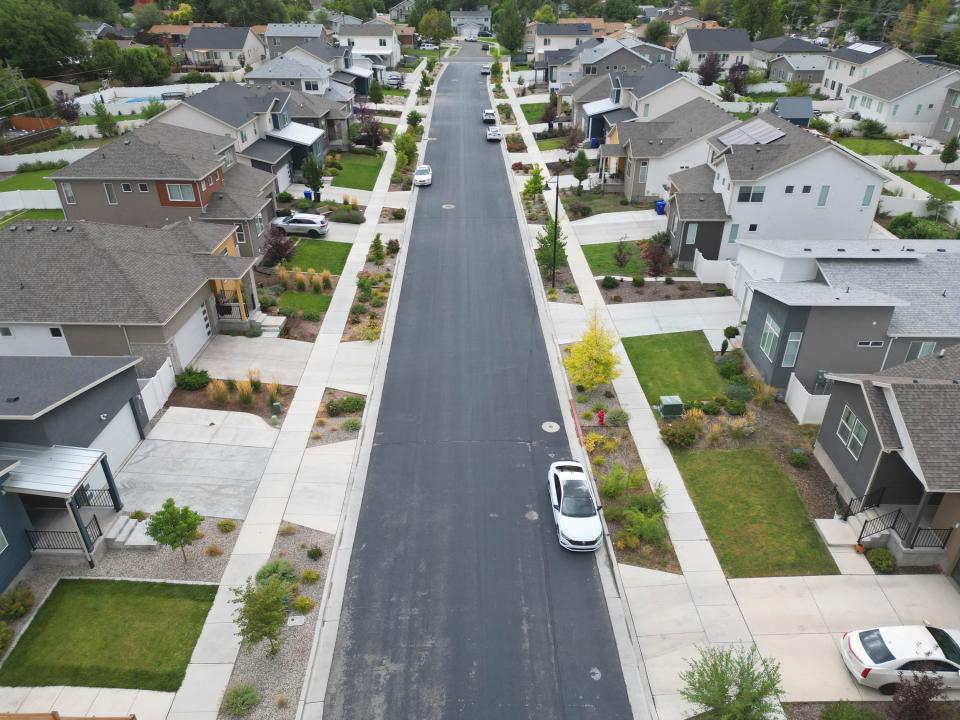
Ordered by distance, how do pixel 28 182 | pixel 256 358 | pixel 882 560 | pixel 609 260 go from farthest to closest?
pixel 28 182 → pixel 609 260 → pixel 256 358 → pixel 882 560

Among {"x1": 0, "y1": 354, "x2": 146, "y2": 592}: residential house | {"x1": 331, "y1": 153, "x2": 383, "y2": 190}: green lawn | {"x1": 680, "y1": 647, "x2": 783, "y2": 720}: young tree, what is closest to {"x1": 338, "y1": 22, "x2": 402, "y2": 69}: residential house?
{"x1": 331, "y1": 153, "x2": 383, "y2": 190}: green lawn

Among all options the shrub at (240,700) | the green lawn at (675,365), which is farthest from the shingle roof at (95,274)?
the green lawn at (675,365)

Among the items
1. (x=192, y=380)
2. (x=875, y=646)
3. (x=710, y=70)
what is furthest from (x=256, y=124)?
(x=710, y=70)

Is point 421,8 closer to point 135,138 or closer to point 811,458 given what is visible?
point 135,138

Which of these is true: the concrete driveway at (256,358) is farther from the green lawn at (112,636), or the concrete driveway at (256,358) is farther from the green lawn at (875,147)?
the green lawn at (875,147)

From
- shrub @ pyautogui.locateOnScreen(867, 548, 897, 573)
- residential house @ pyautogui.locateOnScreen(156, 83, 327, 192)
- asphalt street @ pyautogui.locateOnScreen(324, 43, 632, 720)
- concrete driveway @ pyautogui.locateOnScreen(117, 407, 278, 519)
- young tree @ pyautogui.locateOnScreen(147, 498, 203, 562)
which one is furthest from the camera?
residential house @ pyautogui.locateOnScreen(156, 83, 327, 192)

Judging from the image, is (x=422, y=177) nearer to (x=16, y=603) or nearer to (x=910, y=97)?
(x=16, y=603)

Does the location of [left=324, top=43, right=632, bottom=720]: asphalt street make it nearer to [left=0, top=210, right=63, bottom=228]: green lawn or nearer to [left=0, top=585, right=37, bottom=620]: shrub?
[left=0, top=585, right=37, bottom=620]: shrub
